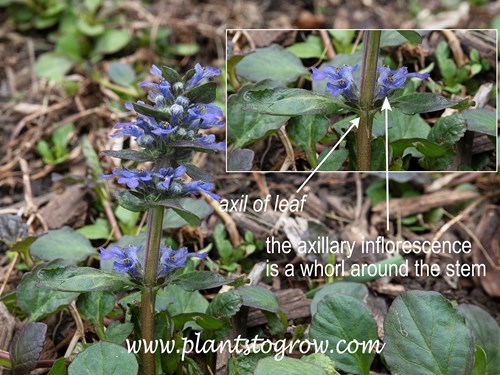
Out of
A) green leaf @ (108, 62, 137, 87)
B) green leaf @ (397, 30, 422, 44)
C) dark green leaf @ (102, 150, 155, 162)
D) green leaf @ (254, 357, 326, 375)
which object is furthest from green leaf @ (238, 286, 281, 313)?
green leaf @ (108, 62, 137, 87)

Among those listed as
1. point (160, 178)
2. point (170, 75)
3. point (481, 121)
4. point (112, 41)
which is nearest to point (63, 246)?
point (160, 178)

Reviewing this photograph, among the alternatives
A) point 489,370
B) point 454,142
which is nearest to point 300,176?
point 454,142

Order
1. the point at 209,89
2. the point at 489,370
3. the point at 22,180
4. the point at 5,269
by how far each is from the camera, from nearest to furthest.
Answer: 1. the point at 209,89
2. the point at 489,370
3. the point at 5,269
4. the point at 22,180

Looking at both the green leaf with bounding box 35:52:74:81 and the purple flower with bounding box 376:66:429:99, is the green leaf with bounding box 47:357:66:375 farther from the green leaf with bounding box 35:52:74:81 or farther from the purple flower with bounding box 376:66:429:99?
the green leaf with bounding box 35:52:74:81

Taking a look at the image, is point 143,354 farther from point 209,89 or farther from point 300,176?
point 300,176

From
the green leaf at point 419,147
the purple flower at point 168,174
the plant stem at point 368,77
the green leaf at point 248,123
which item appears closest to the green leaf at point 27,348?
the purple flower at point 168,174

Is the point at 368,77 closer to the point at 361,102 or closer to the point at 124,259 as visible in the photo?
the point at 361,102
